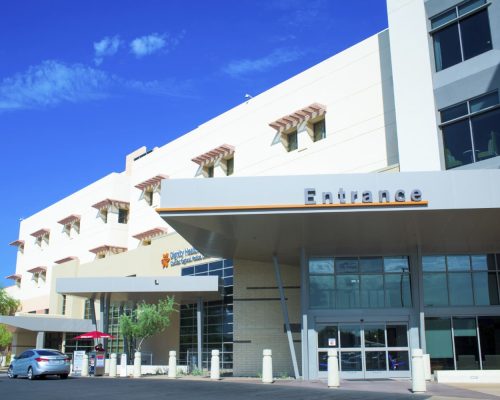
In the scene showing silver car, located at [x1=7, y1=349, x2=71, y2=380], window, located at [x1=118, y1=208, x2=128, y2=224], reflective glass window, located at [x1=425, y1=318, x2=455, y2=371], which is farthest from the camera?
window, located at [x1=118, y1=208, x2=128, y2=224]

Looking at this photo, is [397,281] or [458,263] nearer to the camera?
[397,281]

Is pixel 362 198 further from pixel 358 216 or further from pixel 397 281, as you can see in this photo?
pixel 397 281

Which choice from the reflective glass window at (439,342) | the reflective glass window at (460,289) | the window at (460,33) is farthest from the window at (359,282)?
the window at (460,33)

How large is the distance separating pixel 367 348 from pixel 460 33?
42.7ft

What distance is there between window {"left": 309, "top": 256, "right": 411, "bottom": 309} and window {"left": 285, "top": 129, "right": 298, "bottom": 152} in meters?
9.88

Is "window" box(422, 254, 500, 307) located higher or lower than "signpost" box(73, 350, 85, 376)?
higher

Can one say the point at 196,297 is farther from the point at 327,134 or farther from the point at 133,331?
the point at 327,134

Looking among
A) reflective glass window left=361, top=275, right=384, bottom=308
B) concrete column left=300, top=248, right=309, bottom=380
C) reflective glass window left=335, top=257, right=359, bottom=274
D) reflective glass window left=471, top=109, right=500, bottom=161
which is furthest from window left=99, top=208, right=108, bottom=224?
reflective glass window left=471, top=109, right=500, bottom=161

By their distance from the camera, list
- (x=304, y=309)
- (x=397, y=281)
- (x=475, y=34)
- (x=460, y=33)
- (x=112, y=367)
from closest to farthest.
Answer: (x=475, y=34) → (x=460, y=33) → (x=304, y=309) → (x=397, y=281) → (x=112, y=367)

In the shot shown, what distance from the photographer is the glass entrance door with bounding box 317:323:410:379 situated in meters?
23.9

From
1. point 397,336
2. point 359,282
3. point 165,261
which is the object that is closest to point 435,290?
point 397,336

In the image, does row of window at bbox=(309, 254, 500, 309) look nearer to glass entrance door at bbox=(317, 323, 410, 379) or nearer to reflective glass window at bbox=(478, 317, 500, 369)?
reflective glass window at bbox=(478, 317, 500, 369)

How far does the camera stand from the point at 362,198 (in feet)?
62.1

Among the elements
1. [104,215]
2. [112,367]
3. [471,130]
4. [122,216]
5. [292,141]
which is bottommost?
[112,367]
